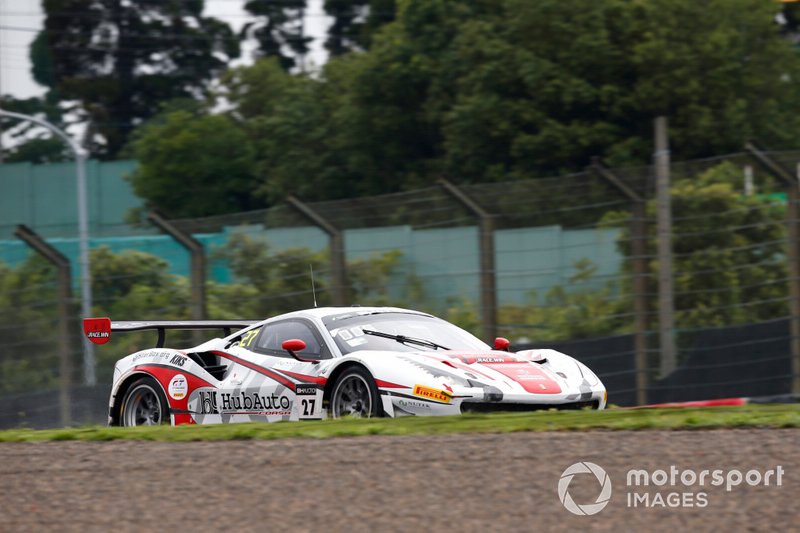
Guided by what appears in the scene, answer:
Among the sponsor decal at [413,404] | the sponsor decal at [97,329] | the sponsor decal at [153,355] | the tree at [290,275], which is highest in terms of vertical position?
the tree at [290,275]

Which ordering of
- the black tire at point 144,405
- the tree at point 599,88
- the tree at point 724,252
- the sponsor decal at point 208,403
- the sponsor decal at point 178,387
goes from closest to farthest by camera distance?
1. the sponsor decal at point 208,403
2. the sponsor decal at point 178,387
3. the black tire at point 144,405
4. the tree at point 724,252
5. the tree at point 599,88

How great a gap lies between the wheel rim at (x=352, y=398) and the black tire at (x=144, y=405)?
1822 mm

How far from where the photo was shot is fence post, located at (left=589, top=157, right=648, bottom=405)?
1166 centimetres

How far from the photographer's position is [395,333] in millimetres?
9594

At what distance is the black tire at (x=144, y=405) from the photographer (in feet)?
33.3

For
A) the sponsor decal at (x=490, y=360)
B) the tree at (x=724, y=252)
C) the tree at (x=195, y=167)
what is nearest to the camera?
the sponsor decal at (x=490, y=360)

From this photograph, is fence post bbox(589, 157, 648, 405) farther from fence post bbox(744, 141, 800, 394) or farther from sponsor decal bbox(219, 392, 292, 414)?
sponsor decal bbox(219, 392, 292, 414)

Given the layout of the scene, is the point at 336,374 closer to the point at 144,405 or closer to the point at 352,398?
the point at 352,398

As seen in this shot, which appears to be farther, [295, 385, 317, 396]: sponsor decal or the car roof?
the car roof

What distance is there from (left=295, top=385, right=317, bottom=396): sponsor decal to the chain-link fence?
3.11m

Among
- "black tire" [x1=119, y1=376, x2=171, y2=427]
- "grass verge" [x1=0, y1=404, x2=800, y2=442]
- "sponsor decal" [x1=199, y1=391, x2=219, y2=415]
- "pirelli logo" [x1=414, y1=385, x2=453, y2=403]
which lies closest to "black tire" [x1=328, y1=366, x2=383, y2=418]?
"pirelli logo" [x1=414, y1=385, x2=453, y2=403]

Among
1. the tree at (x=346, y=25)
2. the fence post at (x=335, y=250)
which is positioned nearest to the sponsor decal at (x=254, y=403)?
the fence post at (x=335, y=250)

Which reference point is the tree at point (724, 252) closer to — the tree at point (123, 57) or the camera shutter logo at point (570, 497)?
the camera shutter logo at point (570, 497)

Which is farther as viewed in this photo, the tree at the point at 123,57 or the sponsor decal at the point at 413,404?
the tree at the point at 123,57
